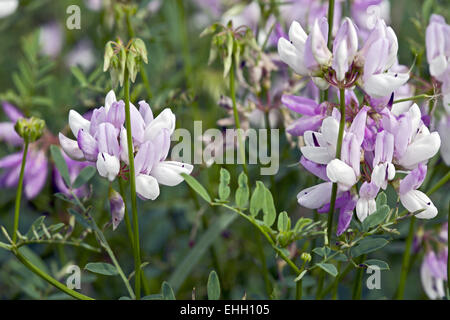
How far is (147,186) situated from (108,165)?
1.7 inches

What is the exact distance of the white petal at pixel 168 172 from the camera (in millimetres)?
644

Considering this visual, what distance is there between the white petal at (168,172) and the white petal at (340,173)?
0.14 metres

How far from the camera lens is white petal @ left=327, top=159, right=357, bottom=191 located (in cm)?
60

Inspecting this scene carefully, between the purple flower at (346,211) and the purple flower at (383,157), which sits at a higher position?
the purple flower at (383,157)

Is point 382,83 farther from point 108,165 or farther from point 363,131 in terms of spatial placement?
point 108,165

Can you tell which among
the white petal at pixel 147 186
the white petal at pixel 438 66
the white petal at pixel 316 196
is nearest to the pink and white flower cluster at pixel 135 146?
the white petal at pixel 147 186

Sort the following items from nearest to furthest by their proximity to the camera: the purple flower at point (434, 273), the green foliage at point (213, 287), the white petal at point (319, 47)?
the white petal at point (319, 47), the green foliage at point (213, 287), the purple flower at point (434, 273)

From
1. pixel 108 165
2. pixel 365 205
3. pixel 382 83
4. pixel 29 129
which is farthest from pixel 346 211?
pixel 29 129

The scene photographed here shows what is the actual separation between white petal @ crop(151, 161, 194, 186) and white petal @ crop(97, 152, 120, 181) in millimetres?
40

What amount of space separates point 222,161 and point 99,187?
324 millimetres

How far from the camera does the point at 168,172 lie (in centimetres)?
64

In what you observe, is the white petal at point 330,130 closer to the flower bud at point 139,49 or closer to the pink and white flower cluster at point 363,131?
the pink and white flower cluster at point 363,131

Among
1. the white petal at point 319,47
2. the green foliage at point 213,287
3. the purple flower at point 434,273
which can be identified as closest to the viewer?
Answer: the white petal at point 319,47
